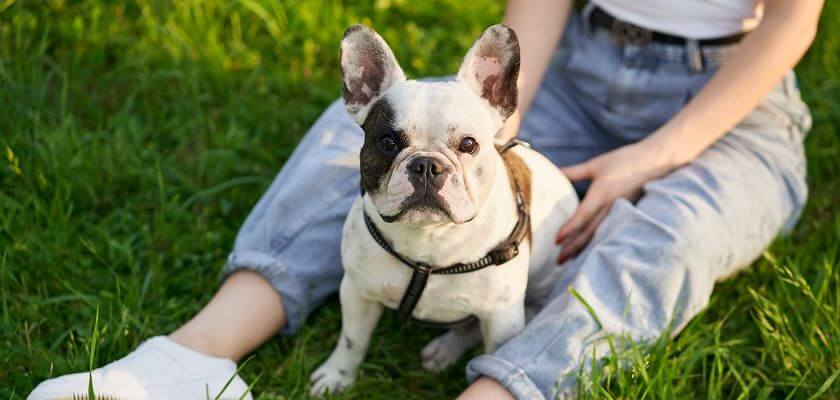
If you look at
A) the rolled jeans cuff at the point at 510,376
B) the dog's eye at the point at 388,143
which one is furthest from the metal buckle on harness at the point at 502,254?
the dog's eye at the point at 388,143

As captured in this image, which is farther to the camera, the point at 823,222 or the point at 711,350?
the point at 823,222

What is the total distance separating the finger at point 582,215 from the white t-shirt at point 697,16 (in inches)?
21.4

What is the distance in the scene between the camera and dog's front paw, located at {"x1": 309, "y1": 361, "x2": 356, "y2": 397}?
238 centimetres

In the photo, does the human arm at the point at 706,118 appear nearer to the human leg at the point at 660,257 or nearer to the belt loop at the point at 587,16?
the human leg at the point at 660,257

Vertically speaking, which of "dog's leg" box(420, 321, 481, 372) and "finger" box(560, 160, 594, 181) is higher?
"finger" box(560, 160, 594, 181)

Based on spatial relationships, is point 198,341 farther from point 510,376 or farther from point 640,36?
point 640,36

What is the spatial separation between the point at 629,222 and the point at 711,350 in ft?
1.31

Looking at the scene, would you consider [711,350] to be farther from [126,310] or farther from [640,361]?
[126,310]

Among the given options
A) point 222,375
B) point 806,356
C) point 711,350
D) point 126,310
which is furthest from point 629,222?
point 126,310

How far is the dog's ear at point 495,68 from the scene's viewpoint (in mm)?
1896

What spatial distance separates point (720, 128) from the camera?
2533mm

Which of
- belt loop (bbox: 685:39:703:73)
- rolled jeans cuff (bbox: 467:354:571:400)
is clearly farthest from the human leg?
belt loop (bbox: 685:39:703:73)

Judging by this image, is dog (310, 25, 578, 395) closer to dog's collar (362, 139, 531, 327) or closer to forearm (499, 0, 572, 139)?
dog's collar (362, 139, 531, 327)

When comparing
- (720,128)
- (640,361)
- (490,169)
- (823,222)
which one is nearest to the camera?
(490,169)
